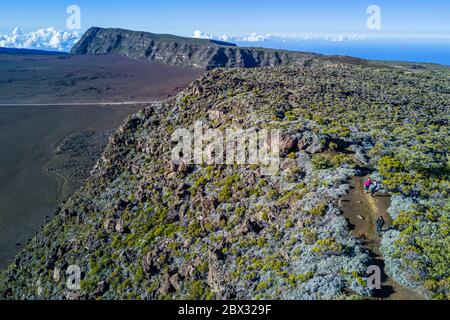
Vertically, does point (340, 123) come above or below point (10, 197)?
above

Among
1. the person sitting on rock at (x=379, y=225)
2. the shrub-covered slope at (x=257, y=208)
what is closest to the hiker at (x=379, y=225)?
the person sitting on rock at (x=379, y=225)

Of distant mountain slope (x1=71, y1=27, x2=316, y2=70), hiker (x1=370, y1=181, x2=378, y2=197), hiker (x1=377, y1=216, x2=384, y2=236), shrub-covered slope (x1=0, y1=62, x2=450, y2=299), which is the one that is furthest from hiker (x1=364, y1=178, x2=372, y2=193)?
distant mountain slope (x1=71, y1=27, x2=316, y2=70)

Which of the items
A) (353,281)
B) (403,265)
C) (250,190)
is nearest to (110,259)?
(250,190)

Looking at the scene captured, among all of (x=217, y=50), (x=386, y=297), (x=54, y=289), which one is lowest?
(x=54, y=289)

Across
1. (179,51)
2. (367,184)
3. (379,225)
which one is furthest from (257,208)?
(179,51)

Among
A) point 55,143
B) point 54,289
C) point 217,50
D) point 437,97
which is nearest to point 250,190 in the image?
point 54,289

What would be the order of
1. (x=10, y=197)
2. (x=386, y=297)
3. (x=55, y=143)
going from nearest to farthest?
(x=386, y=297)
(x=10, y=197)
(x=55, y=143)

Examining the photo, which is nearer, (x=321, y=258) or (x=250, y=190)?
(x=321, y=258)
